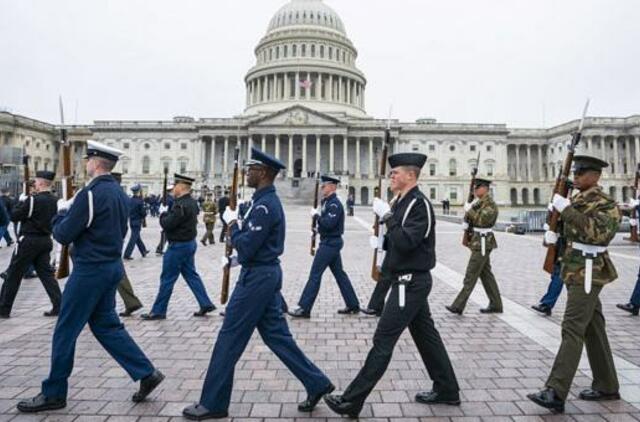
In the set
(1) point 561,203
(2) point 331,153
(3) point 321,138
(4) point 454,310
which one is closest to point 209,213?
(4) point 454,310

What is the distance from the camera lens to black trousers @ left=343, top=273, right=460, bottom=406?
3824 mm

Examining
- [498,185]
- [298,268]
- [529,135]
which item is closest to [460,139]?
[498,185]

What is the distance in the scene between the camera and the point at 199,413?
374 centimetres

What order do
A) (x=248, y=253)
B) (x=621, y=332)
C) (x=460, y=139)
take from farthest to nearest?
(x=460, y=139) → (x=621, y=332) → (x=248, y=253)

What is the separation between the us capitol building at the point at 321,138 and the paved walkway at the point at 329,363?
62064 millimetres

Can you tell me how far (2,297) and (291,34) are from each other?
284 ft

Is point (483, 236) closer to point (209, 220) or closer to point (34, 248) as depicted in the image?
point (34, 248)

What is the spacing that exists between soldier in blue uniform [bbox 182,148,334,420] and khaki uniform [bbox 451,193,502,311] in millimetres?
4222

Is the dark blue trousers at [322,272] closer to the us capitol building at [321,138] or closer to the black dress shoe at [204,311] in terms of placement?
the black dress shoe at [204,311]

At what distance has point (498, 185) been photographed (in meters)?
79.9

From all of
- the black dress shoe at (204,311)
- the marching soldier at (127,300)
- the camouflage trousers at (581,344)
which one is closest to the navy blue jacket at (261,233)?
the camouflage trousers at (581,344)

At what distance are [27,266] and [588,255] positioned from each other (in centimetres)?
802

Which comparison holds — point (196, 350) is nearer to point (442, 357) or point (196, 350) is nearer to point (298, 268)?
point (442, 357)

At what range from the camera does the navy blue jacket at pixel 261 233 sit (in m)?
3.84
